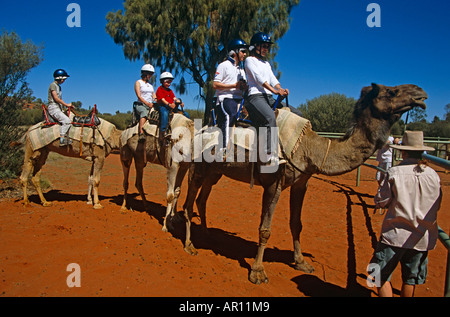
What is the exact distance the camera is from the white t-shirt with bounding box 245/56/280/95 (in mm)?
4726

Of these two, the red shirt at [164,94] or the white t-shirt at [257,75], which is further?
the red shirt at [164,94]

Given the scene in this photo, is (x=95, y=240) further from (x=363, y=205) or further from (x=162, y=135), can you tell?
(x=363, y=205)

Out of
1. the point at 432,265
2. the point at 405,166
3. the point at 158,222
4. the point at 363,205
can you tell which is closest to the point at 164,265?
the point at 158,222

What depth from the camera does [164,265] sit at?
4.95m

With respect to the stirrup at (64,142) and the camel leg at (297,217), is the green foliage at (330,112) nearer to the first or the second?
the stirrup at (64,142)

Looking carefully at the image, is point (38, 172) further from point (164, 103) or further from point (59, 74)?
point (164, 103)

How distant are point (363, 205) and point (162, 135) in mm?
6655

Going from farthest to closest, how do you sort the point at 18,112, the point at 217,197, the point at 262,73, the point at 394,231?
the point at 18,112, the point at 217,197, the point at 262,73, the point at 394,231

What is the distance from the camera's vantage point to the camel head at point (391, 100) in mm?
3793

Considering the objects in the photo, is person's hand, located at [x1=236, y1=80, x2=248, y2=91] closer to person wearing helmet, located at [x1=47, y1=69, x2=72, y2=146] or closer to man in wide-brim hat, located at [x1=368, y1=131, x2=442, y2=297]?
man in wide-brim hat, located at [x1=368, y1=131, x2=442, y2=297]

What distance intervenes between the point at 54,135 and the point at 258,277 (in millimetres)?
6966

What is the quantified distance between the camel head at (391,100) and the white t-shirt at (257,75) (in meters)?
1.33

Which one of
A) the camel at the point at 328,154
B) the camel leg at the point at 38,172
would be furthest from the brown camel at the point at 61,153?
the camel at the point at 328,154

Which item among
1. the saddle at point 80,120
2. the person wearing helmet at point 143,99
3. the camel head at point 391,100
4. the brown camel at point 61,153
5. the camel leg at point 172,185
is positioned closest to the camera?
the camel head at point 391,100
